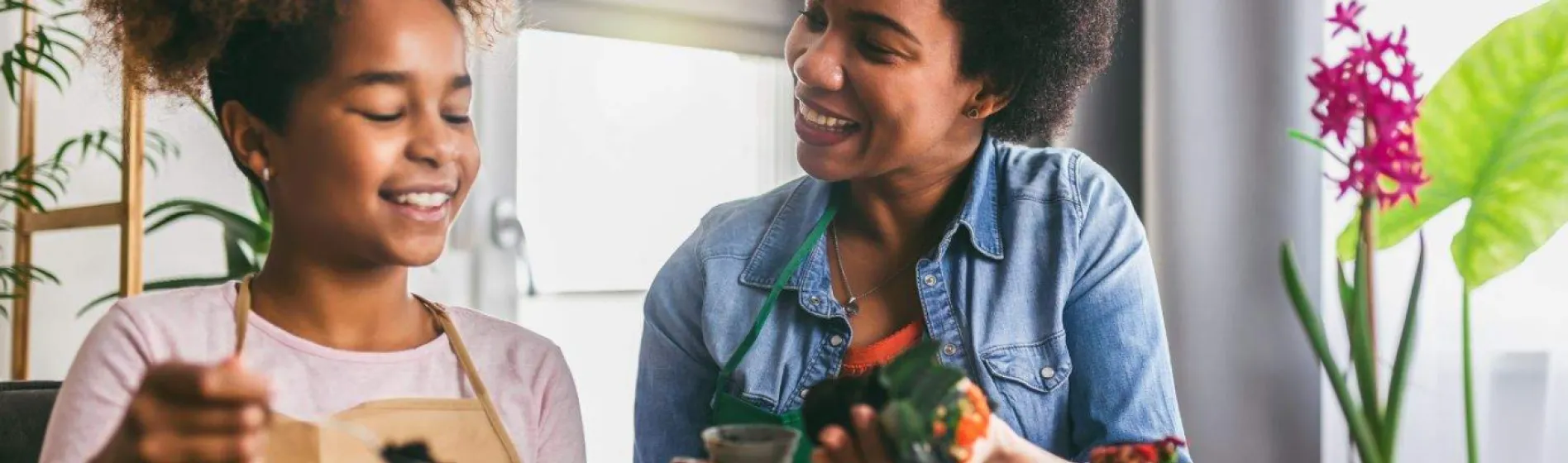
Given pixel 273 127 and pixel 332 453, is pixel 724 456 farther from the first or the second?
pixel 273 127

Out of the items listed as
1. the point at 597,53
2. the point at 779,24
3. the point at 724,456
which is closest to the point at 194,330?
the point at 724,456

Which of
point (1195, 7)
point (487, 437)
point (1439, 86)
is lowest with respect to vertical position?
point (487, 437)

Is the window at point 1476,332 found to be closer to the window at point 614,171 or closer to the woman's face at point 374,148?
the window at point 614,171

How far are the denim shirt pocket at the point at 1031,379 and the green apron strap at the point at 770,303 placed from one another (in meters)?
0.18

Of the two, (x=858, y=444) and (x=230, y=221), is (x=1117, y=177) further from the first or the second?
(x=858, y=444)

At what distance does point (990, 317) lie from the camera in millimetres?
1068

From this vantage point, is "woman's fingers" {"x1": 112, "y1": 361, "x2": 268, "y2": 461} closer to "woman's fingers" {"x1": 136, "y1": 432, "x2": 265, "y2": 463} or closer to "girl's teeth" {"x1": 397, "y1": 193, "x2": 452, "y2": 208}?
"woman's fingers" {"x1": 136, "y1": 432, "x2": 265, "y2": 463}

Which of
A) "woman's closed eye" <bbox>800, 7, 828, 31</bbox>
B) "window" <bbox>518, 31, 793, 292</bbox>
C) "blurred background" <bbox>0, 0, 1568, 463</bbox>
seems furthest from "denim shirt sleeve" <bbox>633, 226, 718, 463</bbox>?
"window" <bbox>518, 31, 793, 292</bbox>

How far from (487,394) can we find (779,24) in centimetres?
187

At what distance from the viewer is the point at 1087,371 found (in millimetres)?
1082

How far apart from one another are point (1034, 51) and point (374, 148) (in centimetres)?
61

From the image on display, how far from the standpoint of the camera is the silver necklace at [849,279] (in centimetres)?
108

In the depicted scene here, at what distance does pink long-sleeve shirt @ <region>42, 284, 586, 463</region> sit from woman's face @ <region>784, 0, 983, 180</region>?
29cm

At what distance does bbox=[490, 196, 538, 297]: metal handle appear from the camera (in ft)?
7.61
